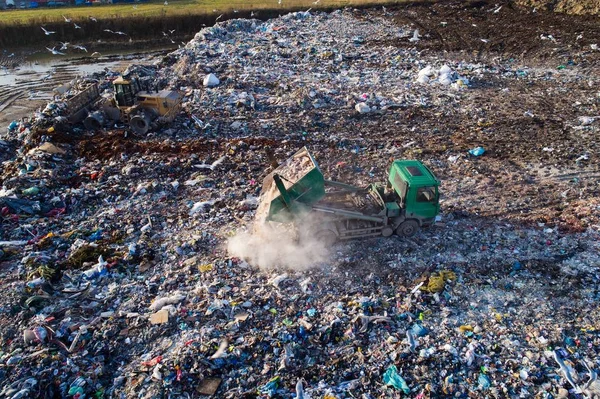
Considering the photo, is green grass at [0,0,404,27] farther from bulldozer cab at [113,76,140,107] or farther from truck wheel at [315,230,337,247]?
truck wheel at [315,230,337,247]

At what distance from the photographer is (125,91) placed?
11.9 metres

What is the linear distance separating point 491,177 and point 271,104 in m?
6.82

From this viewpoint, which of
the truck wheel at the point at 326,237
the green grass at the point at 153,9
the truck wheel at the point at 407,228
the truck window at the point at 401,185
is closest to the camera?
the truck wheel at the point at 326,237

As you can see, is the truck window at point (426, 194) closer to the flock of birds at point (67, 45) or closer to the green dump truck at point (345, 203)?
the green dump truck at point (345, 203)

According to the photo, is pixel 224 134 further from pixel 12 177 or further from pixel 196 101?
pixel 12 177

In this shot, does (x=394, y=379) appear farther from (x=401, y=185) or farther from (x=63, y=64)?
(x=63, y=64)

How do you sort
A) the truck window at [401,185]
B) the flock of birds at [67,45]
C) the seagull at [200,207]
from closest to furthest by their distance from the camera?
the truck window at [401,185]
the seagull at [200,207]
the flock of birds at [67,45]

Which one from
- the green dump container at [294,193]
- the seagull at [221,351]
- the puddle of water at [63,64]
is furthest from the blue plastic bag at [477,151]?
the puddle of water at [63,64]

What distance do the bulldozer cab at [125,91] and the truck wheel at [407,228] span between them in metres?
8.74

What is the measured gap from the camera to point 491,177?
947cm

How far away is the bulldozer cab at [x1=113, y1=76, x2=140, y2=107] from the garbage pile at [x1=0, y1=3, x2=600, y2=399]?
974 millimetres

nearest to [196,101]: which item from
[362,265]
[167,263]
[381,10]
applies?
[167,263]

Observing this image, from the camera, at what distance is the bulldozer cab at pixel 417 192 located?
23.4 ft

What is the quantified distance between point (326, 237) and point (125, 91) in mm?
8060
